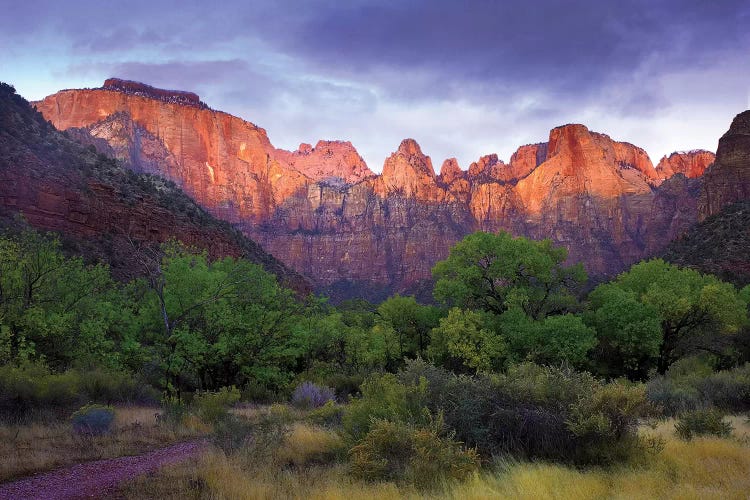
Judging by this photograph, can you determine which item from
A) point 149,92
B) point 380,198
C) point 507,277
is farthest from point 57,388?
point 149,92

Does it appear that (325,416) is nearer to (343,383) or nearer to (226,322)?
(226,322)

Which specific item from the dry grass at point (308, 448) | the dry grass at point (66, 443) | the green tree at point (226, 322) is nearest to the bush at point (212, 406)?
the dry grass at point (66, 443)

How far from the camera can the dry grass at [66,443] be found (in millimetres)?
8492

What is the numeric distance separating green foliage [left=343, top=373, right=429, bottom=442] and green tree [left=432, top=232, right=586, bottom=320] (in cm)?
1808

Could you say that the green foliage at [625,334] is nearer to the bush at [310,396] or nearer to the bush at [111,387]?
the bush at [310,396]

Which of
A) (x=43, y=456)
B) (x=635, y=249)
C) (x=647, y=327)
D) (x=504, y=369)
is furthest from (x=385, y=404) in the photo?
(x=635, y=249)

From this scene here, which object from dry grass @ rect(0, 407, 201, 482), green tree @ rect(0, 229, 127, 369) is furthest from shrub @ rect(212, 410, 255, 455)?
green tree @ rect(0, 229, 127, 369)

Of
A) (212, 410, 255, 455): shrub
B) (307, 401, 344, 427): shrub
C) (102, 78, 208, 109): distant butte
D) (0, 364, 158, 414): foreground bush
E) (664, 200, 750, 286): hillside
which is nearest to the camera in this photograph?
(212, 410, 255, 455): shrub

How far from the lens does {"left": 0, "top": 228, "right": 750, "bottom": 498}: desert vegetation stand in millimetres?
6914

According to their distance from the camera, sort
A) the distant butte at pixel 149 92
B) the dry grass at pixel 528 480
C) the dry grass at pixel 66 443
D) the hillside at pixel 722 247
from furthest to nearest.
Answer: the distant butte at pixel 149 92 → the hillside at pixel 722 247 → the dry grass at pixel 66 443 → the dry grass at pixel 528 480

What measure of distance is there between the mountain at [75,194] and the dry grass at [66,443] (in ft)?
89.2

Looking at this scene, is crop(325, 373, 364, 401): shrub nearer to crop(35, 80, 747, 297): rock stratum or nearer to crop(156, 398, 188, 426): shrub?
crop(156, 398, 188, 426): shrub

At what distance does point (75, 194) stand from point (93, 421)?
4018 cm

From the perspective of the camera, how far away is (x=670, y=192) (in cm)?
14000
